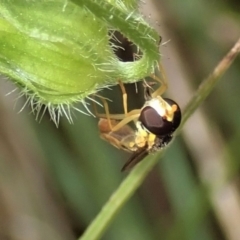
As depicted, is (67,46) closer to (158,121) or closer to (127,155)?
(158,121)

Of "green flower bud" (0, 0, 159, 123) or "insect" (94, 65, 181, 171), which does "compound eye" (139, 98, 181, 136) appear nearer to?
"insect" (94, 65, 181, 171)

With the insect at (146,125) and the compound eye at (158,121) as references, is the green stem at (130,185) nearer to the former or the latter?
the insect at (146,125)

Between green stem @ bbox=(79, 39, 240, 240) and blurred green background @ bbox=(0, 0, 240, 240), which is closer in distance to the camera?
green stem @ bbox=(79, 39, 240, 240)

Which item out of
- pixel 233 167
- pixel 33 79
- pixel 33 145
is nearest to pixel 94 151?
pixel 33 145

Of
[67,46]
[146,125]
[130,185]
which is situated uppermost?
[67,46]

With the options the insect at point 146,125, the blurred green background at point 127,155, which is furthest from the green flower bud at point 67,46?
the blurred green background at point 127,155

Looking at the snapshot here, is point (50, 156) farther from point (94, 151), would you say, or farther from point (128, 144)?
point (128, 144)

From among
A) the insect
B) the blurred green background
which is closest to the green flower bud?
the insect

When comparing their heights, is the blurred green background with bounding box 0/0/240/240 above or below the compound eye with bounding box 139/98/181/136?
below

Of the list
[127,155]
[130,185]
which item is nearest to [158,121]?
[130,185]
